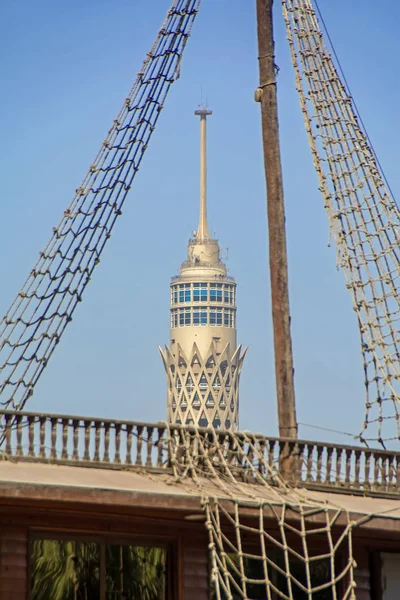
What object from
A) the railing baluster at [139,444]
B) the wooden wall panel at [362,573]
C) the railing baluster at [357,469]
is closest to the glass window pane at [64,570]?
the railing baluster at [139,444]

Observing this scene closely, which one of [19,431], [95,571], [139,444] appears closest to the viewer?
[95,571]

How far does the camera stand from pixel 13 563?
18.4 metres

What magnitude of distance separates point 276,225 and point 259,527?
778 cm

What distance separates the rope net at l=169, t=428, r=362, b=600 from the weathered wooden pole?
2.43 m

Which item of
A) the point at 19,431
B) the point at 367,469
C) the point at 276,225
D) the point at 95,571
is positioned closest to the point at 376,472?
the point at 367,469

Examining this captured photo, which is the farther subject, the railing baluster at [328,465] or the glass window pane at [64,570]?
the railing baluster at [328,465]

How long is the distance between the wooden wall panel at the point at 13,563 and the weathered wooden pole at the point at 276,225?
279 inches

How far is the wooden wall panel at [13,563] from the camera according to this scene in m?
18.2

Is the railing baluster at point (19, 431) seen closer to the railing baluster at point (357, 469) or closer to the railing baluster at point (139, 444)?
the railing baluster at point (139, 444)

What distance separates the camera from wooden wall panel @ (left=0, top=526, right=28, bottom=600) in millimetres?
18234

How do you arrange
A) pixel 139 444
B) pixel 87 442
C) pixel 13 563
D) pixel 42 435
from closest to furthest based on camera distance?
1. pixel 13 563
2. pixel 42 435
3. pixel 87 442
4. pixel 139 444

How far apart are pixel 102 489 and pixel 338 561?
510cm

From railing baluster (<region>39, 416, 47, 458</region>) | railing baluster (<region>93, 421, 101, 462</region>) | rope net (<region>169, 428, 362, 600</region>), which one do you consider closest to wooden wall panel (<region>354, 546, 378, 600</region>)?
rope net (<region>169, 428, 362, 600</region>)

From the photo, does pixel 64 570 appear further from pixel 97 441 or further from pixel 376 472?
pixel 376 472
